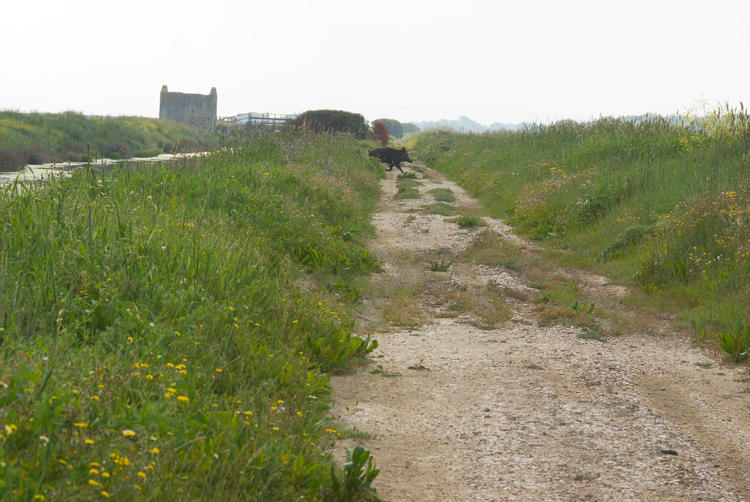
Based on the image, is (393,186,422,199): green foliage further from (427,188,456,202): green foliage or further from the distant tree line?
the distant tree line

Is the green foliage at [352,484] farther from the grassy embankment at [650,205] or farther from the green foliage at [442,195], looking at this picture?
the green foliage at [442,195]

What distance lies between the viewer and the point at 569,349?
5.48 meters

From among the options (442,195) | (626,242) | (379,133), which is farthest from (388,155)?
(379,133)

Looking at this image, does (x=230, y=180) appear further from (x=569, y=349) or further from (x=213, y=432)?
(x=213, y=432)

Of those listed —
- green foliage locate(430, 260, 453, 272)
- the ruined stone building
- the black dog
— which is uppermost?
the ruined stone building

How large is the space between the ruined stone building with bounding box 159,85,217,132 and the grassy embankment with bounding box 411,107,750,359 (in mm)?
43766

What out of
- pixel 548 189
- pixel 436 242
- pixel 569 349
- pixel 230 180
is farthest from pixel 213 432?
pixel 548 189

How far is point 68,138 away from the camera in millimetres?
29156

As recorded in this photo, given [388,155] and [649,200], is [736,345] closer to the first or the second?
[649,200]

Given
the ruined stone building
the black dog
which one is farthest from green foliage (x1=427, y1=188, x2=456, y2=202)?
the ruined stone building

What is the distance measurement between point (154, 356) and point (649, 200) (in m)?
8.82

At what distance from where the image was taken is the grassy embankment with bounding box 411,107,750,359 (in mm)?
6590

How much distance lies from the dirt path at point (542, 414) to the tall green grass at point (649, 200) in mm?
1358

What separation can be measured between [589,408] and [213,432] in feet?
9.36
